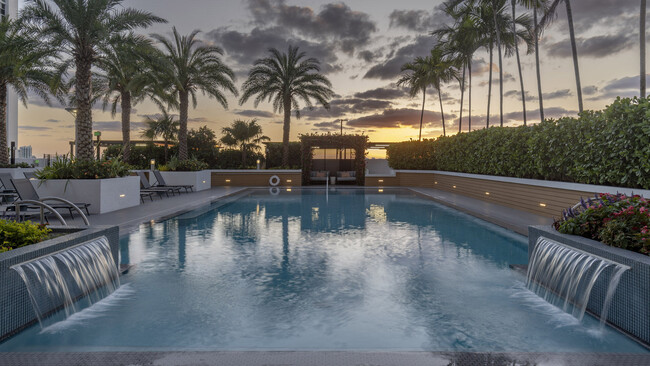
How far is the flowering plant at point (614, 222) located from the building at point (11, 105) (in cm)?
6363

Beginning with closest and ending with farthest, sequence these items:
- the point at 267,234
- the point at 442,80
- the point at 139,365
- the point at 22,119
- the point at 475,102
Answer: the point at 139,365 → the point at 267,234 → the point at 475,102 → the point at 442,80 → the point at 22,119

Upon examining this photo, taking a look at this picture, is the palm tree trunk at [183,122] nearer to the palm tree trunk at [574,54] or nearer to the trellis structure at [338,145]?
the trellis structure at [338,145]

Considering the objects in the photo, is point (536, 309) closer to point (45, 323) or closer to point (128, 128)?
point (45, 323)

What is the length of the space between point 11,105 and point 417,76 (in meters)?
53.8

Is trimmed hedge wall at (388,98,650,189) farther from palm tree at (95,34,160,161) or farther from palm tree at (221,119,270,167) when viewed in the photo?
palm tree at (221,119,270,167)

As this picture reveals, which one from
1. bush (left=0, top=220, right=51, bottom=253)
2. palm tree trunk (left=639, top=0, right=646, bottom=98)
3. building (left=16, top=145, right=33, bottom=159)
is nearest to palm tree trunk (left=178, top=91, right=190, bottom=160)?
bush (left=0, top=220, right=51, bottom=253)

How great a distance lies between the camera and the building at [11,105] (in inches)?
2013

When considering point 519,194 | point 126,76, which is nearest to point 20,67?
point 126,76

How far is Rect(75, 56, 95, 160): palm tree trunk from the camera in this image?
12.8 meters

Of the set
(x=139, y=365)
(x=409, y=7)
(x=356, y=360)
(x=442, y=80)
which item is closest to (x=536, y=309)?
(x=356, y=360)

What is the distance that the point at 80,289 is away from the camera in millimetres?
4520

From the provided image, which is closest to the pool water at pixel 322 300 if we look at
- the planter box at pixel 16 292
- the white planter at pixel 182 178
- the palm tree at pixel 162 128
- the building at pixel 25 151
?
the planter box at pixel 16 292

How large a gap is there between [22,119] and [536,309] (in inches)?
2878

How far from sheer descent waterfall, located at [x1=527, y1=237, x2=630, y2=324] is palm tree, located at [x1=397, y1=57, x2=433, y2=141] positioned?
28457 millimetres
